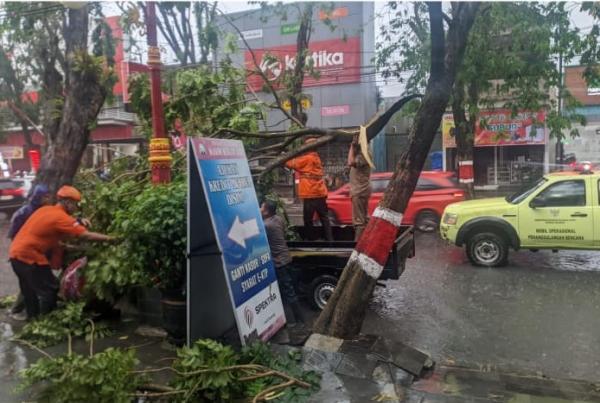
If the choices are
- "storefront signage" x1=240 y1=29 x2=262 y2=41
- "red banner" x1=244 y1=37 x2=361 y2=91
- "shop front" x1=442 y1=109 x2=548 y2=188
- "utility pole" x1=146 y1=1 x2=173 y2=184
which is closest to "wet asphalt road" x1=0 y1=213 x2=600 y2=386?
"utility pole" x1=146 y1=1 x2=173 y2=184

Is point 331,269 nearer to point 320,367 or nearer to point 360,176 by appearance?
point 360,176

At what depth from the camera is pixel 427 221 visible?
Answer: 13.2m

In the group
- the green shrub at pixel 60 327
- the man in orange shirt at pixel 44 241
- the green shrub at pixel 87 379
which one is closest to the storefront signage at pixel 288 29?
the man in orange shirt at pixel 44 241

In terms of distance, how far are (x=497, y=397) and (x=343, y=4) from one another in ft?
62.6

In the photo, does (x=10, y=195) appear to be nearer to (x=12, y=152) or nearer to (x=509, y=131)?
(x=12, y=152)

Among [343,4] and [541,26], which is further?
[343,4]

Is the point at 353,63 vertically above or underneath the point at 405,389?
above

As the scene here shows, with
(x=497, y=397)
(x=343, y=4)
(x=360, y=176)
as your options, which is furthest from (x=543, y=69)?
(x=343, y=4)

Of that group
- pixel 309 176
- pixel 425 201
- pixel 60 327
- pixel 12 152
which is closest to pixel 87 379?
pixel 60 327

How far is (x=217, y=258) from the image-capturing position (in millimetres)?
4719

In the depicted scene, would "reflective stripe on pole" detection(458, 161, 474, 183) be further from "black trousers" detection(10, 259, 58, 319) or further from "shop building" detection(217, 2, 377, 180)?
"black trousers" detection(10, 259, 58, 319)

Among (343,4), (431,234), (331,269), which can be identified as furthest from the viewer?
(343,4)

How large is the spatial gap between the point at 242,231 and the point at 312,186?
3.36m

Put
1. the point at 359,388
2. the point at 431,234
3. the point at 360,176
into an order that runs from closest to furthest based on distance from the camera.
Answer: the point at 359,388 → the point at 360,176 → the point at 431,234
